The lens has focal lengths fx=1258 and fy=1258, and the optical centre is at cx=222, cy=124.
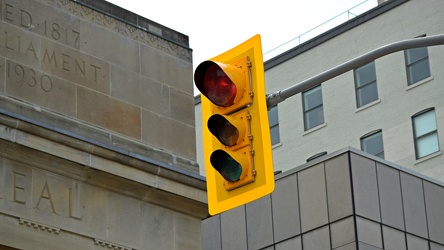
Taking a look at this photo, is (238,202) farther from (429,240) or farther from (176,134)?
(429,240)

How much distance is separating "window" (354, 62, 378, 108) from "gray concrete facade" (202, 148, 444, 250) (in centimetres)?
2015

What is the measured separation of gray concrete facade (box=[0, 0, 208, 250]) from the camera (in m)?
20.6

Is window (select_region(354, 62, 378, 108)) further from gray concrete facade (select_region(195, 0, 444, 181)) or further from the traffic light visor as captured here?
the traffic light visor

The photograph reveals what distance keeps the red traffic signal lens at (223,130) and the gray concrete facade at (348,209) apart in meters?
28.6

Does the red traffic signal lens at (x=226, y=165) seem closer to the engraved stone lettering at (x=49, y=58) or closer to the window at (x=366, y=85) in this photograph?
the engraved stone lettering at (x=49, y=58)

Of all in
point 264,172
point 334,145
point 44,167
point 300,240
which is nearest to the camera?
point 264,172

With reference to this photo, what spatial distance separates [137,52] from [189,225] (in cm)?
343

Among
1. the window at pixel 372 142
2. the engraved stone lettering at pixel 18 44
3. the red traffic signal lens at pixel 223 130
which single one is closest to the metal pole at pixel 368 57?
the red traffic signal lens at pixel 223 130

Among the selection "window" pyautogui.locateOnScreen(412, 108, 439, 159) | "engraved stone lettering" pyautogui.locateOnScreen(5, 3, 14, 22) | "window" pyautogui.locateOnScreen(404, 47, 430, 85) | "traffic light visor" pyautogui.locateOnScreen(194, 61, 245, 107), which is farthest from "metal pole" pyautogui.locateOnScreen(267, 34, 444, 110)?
"window" pyautogui.locateOnScreen(404, 47, 430, 85)

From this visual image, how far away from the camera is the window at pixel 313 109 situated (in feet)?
223

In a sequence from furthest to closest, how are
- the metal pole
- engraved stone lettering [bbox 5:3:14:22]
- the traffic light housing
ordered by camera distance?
engraved stone lettering [bbox 5:3:14:22] → the metal pole → the traffic light housing

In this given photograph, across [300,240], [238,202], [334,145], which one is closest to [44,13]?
[238,202]

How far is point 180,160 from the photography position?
23297 millimetres

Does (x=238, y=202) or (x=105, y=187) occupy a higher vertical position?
(x=105, y=187)
